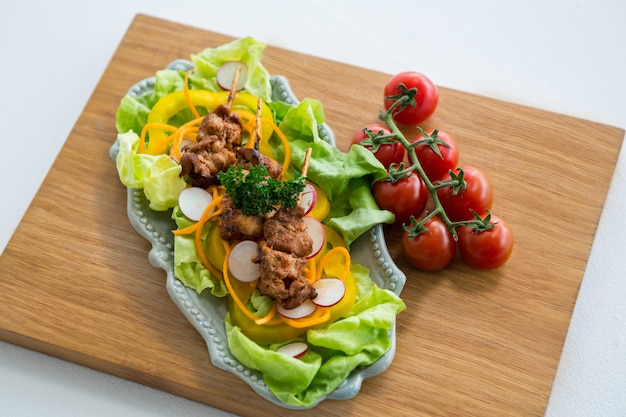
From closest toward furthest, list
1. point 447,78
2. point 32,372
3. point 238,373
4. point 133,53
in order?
point 238,373 < point 32,372 < point 133,53 < point 447,78

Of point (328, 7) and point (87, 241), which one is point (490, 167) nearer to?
point (328, 7)

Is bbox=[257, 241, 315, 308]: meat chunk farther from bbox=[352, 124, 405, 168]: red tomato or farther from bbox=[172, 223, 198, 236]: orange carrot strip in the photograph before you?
bbox=[352, 124, 405, 168]: red tomato

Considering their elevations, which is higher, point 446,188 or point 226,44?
point 226,44

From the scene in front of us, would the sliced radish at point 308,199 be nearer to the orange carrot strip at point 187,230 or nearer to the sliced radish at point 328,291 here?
the sliced radish at point 328,291

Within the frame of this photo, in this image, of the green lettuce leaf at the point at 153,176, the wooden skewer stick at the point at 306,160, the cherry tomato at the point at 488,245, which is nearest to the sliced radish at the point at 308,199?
the wooden skewer stick at the point at 306,160

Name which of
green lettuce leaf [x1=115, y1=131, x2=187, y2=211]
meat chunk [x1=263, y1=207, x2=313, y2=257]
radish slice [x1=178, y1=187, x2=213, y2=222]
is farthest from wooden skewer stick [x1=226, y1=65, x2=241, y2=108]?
meat chunk [x1=263, y1=207, x2=313, y2=257]

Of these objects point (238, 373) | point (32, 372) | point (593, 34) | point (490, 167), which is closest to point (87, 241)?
point (32, 372)
